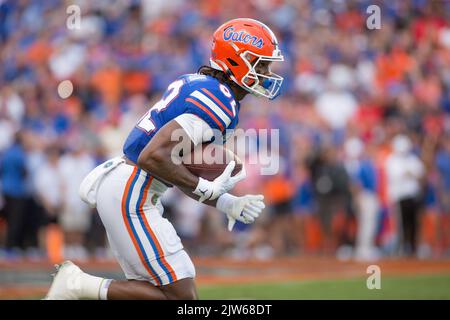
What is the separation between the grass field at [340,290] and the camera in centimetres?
730

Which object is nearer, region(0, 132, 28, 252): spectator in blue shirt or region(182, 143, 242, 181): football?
region(182, 143, 242, 181): football

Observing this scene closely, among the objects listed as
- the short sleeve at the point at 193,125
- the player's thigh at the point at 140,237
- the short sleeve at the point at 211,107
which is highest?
the short sleeve at the point at 211,107

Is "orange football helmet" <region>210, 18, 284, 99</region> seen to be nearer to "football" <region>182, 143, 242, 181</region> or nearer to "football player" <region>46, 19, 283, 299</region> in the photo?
"football player" <region>46, 19, 283, 299</region>

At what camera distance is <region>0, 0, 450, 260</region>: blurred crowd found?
10508 millimetres

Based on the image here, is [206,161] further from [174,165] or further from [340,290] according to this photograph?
[340,290]

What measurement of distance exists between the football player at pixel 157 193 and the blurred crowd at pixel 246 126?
218 inches

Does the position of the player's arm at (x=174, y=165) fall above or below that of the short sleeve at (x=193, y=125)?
below

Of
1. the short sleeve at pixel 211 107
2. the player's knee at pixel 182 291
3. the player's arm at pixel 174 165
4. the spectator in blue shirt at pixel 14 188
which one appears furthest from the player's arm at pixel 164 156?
the spectator in blue shirt at pixel 14 188

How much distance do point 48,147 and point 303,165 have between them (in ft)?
11.5

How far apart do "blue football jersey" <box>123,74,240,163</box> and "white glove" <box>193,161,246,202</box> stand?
0.24m

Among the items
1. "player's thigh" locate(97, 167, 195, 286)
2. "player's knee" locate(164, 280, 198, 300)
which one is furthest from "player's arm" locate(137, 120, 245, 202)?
"player's knee" locate(164, 280, 198, 300)

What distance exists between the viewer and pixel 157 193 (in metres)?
4.77

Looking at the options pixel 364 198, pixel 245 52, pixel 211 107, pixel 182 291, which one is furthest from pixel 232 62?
pixel 364 198

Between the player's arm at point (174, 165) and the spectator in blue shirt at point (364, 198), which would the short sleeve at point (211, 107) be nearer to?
the player's arm at point (174, 165)
